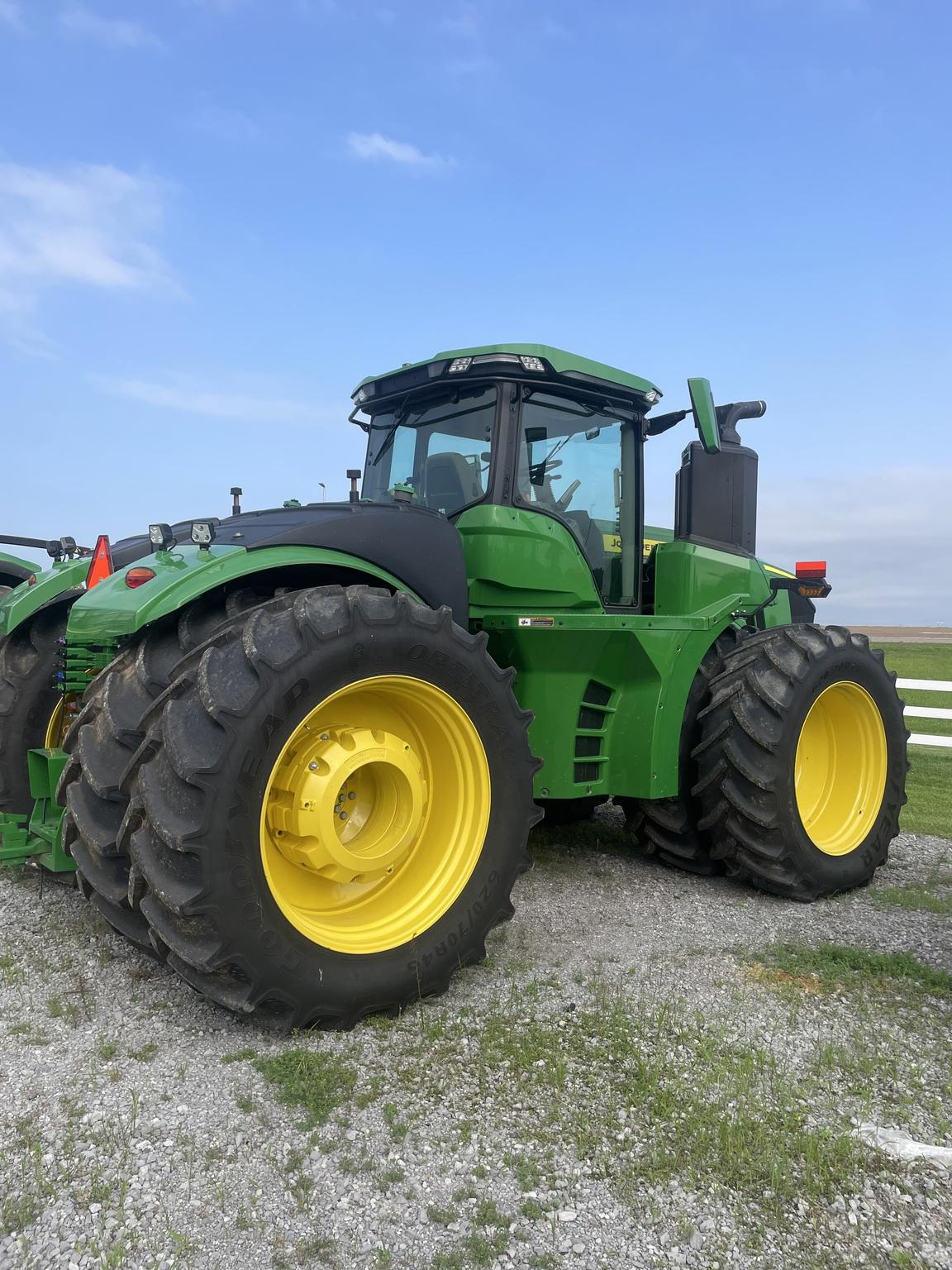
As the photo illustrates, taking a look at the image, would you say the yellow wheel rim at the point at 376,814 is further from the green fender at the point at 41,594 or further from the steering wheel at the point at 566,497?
the green fender at the point at 41,594

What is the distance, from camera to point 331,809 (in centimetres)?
321

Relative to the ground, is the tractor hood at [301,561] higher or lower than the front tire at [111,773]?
higher

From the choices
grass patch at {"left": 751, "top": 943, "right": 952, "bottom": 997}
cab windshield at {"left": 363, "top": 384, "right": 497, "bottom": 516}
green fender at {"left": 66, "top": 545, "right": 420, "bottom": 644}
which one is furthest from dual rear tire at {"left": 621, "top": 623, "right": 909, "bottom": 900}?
green fender at {"left": 66, "top": 545, "right": 420, "bottom": 644}

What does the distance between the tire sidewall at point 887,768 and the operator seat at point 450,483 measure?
6.40ft

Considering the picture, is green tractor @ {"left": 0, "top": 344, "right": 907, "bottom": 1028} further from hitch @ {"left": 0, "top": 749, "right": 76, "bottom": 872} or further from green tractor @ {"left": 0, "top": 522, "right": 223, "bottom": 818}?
green tractor @ {"left": 0, "top": 522, "right": 223, "bottom": 818}

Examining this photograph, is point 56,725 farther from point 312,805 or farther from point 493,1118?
point 493,1118

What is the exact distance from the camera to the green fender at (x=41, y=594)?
4812 mm

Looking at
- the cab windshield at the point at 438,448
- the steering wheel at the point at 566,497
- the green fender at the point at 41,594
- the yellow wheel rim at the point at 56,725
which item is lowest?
the yellow wheel rim at the point at 56,725

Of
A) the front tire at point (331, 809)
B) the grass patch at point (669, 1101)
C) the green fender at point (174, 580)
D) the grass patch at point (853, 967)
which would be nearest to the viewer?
the grass patch at point (669, 1101)

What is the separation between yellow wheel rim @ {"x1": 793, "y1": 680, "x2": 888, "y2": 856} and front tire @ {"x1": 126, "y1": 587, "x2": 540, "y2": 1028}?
7.54 feet

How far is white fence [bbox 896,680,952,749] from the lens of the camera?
1022 cm

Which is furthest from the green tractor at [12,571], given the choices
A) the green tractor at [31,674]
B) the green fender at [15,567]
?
the green tractor at [31,674]

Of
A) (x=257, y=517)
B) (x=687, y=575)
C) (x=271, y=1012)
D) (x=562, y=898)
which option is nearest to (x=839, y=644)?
(x=687, y=575)

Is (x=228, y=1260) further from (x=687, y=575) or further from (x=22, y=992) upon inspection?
(x=687, y=575)
